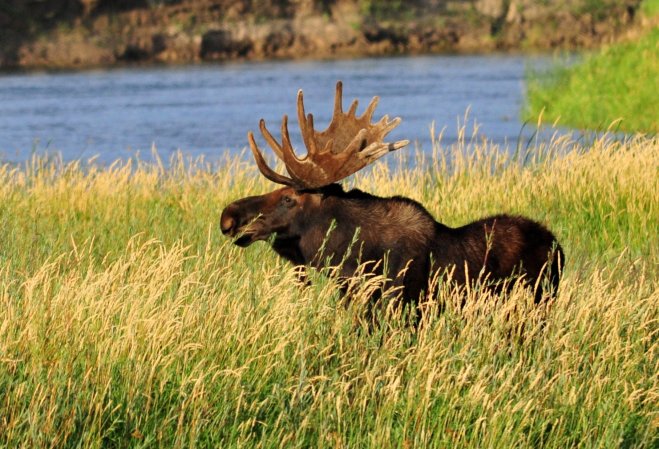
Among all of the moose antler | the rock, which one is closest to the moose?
the moose antler

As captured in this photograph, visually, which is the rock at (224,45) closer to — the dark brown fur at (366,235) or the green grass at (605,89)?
the green grass at (605,89)

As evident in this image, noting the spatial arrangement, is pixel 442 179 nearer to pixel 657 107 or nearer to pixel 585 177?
pixel 585 177

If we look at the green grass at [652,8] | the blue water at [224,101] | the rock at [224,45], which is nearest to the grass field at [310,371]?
the blue water at [224,101]

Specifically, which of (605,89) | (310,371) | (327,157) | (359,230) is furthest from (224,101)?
(310,371)

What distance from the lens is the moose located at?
7.73 meters

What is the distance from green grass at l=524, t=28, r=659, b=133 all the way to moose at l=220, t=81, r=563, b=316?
17.0 meters

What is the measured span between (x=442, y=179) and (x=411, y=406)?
7.47 meters

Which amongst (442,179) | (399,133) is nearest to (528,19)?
(399,133)

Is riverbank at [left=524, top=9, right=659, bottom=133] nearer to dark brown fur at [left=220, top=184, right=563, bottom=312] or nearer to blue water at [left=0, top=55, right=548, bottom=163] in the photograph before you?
blue water at [left=0, top=55, right=548, bottom=163]

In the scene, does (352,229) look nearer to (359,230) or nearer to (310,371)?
(359,230)

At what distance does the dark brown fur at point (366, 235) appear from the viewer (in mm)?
7746

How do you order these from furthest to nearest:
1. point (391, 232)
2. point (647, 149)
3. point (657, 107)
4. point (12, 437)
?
point (657, 107) < point (647, 149) < point (391, 232) < point (12, 437)

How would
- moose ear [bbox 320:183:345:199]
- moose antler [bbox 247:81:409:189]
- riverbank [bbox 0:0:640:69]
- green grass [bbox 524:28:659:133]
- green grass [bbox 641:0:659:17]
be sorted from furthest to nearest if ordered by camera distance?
riverbank [bbox 0:0:640:69]
green grass [bbox 641:0:659:17]
green grass [bbox 524:28:659:133]
moose ear [bbox 320:183:345:199]
moose antler [bbox 247:81:409:189]

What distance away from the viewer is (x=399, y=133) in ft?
83.1
